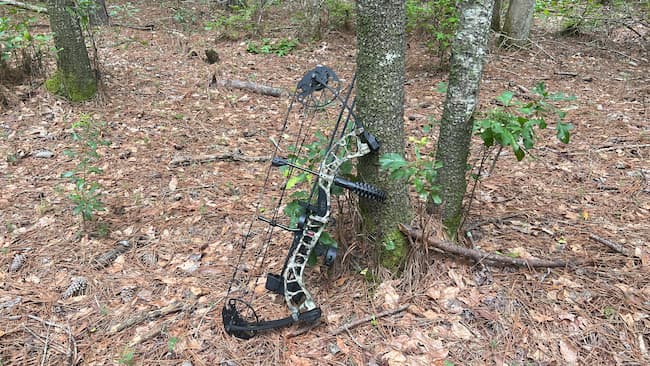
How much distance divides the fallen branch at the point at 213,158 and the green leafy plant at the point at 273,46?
135 inches

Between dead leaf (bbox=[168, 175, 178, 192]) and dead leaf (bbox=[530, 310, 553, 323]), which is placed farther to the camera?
dead leaf (bbox=[168, 175, 178, 192])

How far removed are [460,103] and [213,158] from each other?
8.76ft

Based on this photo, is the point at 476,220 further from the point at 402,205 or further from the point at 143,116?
the point at 143,116

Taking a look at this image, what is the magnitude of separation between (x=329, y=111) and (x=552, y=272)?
3276 millimetres

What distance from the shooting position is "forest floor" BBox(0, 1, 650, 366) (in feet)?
7.52

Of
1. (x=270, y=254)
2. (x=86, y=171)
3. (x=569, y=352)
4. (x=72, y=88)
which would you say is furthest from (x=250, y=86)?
(x=569, y=352)

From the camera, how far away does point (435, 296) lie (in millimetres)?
2488

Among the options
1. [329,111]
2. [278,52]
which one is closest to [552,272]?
[329,111]

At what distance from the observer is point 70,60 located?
518 cm

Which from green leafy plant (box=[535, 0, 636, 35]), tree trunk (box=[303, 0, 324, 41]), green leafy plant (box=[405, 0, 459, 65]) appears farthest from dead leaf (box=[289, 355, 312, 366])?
green leafy plant (box=[535, 0, 636, 35])

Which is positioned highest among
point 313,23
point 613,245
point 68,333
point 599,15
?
point 599,15

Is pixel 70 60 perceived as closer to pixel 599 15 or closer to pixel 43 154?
pixel 43 154

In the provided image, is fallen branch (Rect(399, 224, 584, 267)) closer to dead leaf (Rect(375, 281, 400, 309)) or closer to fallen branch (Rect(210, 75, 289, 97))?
dead leaf (Rect(375, 281, 400, 309))

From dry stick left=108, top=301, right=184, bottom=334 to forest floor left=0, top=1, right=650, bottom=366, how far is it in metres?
0.01
